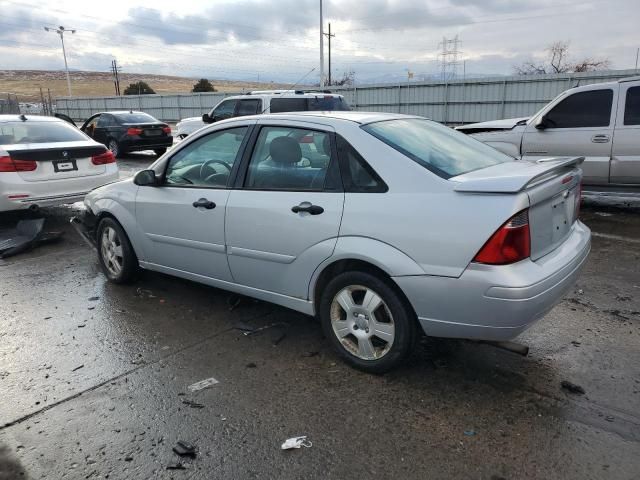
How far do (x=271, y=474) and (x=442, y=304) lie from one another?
4.23ft

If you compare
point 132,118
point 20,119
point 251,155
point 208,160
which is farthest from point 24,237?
point 132,118

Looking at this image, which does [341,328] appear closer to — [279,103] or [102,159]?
[102,159]

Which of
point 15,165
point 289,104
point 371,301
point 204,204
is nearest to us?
point 371,301

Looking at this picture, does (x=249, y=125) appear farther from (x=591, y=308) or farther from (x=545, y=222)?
(x=591, y=308)

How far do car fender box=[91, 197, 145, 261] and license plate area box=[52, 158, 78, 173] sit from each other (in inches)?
106

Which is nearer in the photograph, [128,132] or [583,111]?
[583,111]

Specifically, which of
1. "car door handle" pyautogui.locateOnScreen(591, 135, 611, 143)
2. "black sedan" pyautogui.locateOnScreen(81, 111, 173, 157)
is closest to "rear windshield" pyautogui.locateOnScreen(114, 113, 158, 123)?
"black sedan" pyautogui.locateOnScreen(81, 111, 173, 157)

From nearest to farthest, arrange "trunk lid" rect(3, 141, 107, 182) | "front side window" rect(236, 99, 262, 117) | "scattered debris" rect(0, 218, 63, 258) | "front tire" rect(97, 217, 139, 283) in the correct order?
"front tire" rect(97, 217, 139, 283)
"scattered debris" rect(0, 218, 63, 258)
"trunk lid" rect(3, 141, 107, 182)
"front side window" rect(236, 99, 262, 117)

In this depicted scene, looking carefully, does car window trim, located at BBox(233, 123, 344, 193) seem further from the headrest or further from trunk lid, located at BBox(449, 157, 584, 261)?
trunk lid, located at BBox(449, 157, 584, 261)

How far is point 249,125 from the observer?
3.94 m

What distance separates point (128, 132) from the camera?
15.7 m

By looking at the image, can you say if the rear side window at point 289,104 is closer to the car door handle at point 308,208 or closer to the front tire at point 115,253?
the front tire at point 115,253

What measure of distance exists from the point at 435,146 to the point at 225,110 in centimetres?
1097

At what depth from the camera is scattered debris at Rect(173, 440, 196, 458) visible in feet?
8.69
